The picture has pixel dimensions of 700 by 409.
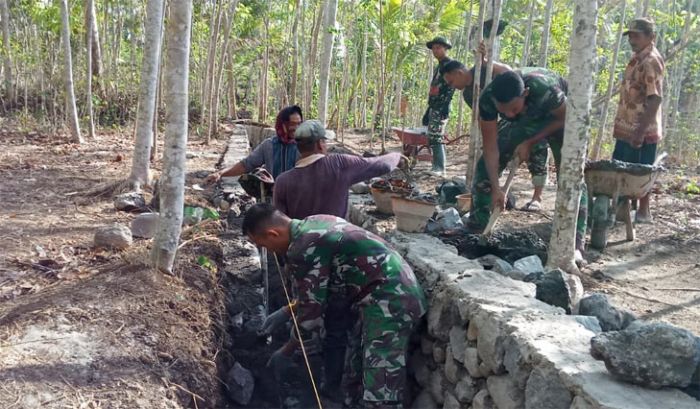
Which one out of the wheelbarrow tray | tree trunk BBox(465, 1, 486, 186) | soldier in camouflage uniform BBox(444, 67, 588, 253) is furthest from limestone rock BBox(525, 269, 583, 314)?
tree trunk BBox(465, 1, 486, 186)

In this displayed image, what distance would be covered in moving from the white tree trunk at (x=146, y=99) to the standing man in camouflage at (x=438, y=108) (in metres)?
3.32

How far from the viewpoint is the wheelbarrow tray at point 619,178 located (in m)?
4.69

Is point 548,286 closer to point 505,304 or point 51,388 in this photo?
point 505,304

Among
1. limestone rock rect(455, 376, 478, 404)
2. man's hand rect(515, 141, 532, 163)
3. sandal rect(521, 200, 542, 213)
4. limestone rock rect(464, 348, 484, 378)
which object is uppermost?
man's hand rect(515, 141, 532, 163)

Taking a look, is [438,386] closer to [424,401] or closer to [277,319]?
[424,401]

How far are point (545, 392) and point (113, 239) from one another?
3441mm

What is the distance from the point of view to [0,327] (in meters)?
2.92

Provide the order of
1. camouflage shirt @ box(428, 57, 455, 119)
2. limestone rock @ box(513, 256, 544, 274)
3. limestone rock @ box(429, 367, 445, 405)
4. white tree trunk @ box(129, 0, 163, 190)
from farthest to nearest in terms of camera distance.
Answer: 1. camouflage shirt @ box(428, 57, 455, 119)
2. white tree trunk @ box(129, 0, 163, 190)
3. limestone rock @ box(513, 256, 544, 274)
4. limestone rock @ box(429, 367, 445, 405)

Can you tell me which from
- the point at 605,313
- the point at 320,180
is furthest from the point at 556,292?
the point at 320,180

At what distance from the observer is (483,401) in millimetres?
2893

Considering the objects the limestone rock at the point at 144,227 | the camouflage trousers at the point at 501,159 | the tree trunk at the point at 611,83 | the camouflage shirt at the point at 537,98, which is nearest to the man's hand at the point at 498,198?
the camouflage trousers at the point at 501,159

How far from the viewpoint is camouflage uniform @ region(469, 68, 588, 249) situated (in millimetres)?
4418

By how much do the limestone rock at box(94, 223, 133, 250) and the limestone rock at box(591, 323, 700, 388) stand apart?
11.8 ft

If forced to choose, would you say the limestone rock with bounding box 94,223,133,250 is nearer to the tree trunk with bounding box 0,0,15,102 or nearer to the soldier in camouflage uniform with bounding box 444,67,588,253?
the soldier in camouflage uniform with bounding box 444,67,588,253
